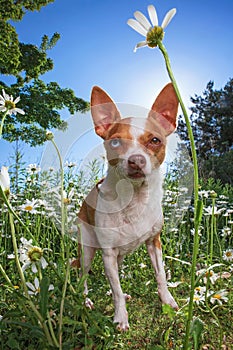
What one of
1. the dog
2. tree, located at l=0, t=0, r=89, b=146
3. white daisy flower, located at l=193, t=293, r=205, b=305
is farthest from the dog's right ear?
tree, located at l=0, t=0, r=89, b=146

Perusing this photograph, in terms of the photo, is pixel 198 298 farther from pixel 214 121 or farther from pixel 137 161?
pixel 214 121

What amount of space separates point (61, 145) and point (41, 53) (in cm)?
1145

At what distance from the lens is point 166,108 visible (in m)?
1.73

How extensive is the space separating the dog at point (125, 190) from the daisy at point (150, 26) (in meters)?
0.60

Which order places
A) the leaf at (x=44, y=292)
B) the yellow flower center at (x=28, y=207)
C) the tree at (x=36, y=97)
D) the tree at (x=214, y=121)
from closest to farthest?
the leaf at (x=44, y=292)
the yellow flower center at (x=28, y=207)
the tree at (x=36, y=97)
the tree at (x=214, y=121)

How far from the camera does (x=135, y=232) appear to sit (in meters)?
1.94

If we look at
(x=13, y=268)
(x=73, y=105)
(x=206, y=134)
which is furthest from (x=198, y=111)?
(x=13, y=268)

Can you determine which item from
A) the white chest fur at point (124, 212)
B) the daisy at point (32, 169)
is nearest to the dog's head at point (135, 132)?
the white chest fur at point (124, 212)

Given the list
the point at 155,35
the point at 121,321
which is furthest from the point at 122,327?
the point at 155,35

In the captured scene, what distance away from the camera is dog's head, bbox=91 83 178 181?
1.63 m

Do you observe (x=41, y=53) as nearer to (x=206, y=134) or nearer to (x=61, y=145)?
(x=206, y=134)

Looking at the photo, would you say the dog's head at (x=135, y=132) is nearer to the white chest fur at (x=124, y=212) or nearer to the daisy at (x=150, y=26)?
the white chest fur at (x=124, y=212)

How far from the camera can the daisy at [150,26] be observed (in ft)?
3.36

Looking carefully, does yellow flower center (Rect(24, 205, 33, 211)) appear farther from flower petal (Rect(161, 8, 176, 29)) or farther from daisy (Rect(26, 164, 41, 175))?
flower petal (Rect(161, 8, 176, 29))
